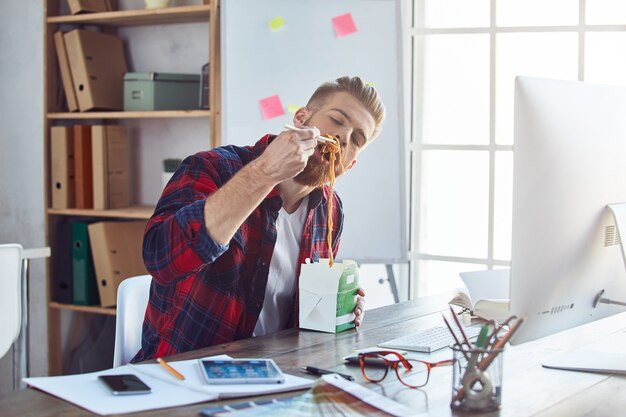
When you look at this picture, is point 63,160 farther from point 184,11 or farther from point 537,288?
point 537,288

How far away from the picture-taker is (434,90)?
3576mm

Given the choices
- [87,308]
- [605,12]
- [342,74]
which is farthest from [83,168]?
[605,12]

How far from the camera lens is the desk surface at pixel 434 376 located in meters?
1.34

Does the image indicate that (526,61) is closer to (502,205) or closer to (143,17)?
(502,205)

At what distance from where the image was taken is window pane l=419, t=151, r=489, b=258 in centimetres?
350

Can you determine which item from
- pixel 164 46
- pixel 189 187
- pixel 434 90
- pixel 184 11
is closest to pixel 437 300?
pixel 189 187

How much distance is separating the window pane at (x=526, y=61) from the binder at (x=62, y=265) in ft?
6.90

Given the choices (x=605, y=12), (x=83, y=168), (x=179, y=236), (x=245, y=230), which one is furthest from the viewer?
(x=83, y=168)

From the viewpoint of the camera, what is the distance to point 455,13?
3.49 meters

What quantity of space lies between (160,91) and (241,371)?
8.45ft

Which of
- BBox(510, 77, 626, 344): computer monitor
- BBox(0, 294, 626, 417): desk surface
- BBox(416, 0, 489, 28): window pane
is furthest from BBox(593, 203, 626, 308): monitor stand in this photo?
BBox(416, 0, 489, 28): window pane

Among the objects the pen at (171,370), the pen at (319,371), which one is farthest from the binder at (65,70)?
the pen at (319,371)

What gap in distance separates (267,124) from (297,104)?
150 mm

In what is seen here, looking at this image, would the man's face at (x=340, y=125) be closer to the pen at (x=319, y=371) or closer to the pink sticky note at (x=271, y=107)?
the pen at (x=319, y=371)
